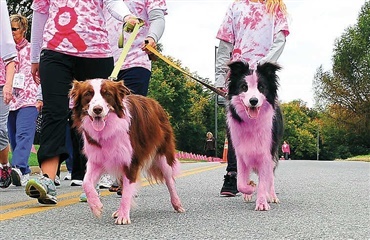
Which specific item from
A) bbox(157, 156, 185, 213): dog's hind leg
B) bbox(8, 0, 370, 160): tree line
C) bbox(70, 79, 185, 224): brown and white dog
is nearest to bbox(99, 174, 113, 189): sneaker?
bbox(157, 156, 185, 213): dog's hind leg

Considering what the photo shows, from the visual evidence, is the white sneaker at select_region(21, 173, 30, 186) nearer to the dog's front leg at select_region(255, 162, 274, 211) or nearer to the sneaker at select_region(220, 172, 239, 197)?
the sneaker at select_region(220, 172, 239, 197)

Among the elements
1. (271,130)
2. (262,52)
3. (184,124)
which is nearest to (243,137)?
(271,130)

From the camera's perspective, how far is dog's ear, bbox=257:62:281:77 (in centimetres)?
574

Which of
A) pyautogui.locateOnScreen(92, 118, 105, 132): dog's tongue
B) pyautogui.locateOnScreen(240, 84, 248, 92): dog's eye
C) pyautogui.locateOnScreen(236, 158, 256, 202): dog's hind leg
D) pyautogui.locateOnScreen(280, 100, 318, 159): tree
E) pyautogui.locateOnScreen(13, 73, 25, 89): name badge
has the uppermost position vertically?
pyautogui.locateOnScreen(280, 100, 318, 159): tree

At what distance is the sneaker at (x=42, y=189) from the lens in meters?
5.40

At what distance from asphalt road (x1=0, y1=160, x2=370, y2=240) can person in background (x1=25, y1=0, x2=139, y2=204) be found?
535 millimetres

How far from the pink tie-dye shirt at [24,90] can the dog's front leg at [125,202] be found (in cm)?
443

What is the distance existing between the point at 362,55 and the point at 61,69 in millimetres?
54791

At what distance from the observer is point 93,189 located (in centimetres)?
468

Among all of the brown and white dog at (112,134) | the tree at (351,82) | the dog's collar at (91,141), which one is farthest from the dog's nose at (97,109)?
the tree at (351,82)

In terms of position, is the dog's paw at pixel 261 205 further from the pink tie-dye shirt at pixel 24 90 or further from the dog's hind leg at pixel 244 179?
the pink tie-dye shirt at pixel 24 90

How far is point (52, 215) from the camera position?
16.7ft

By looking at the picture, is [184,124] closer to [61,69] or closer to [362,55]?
[362,55]

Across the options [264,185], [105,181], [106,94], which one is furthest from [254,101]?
[105,181]
